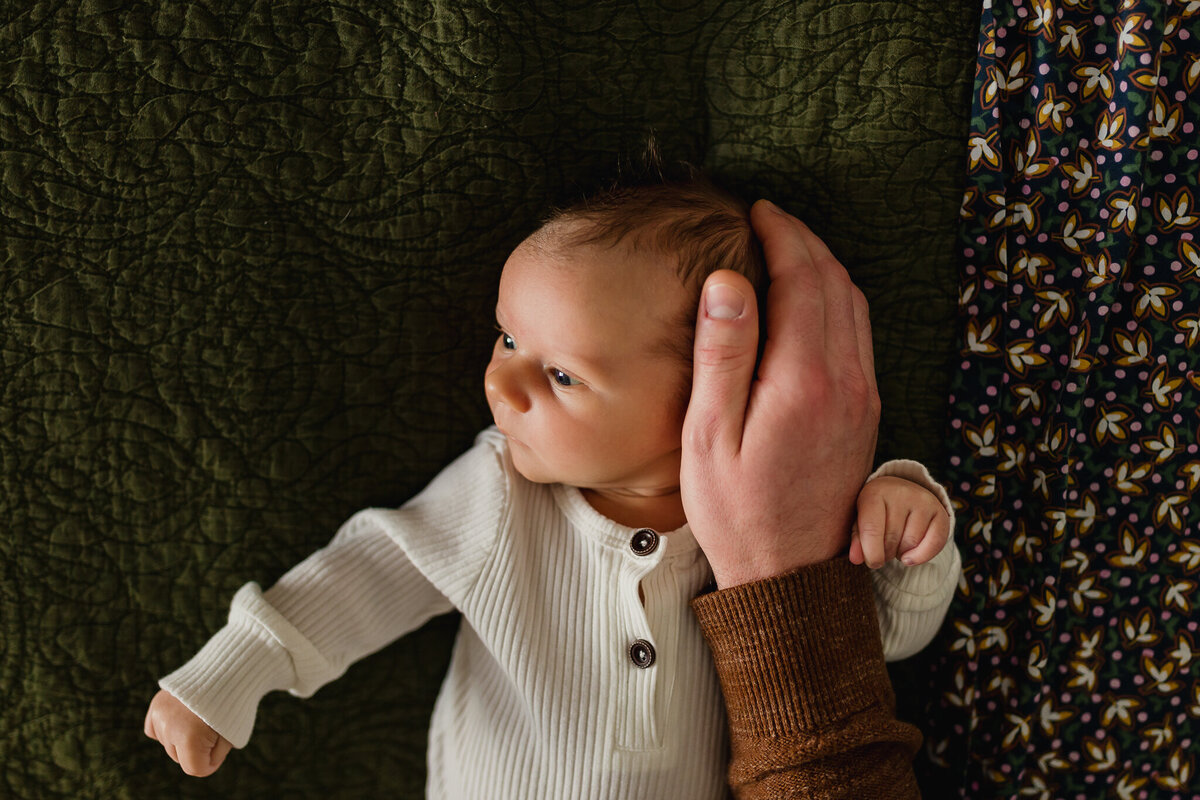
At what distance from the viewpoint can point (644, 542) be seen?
99 cm

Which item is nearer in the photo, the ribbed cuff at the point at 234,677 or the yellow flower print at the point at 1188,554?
the ribbed cuff at the point at 234,677

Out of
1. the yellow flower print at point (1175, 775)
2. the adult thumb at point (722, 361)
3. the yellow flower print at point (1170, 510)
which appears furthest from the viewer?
the yellow flower print at point (1175, 775)

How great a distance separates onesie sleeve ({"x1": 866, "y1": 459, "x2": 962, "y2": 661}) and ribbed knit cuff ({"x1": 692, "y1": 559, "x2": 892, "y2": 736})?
3.1 inches

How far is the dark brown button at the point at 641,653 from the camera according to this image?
3.13ft

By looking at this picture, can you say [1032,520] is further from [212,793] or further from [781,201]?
[212,793]

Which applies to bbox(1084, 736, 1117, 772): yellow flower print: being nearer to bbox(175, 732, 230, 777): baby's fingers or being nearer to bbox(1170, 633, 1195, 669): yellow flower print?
bbox(1170, 633, 1195, 669): yellow flower print

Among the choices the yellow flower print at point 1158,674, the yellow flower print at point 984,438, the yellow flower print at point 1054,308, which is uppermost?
the yellow flower print at point 1054,308

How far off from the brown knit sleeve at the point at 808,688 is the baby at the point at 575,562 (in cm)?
7

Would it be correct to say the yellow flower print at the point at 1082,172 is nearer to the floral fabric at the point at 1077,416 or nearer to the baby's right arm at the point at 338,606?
the floral fabric at the point at 1077,416

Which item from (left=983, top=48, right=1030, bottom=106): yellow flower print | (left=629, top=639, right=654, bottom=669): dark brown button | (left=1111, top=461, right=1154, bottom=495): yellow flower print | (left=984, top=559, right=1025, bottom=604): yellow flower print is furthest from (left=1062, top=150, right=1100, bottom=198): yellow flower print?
(left=629, top=639, right=654, bottom=669): dark brown button

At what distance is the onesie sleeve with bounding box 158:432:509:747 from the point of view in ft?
3.19

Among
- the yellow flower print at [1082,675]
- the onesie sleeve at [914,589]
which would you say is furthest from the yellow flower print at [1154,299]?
the yellow flower print at [1082,675]

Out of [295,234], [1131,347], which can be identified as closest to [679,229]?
[295,234]

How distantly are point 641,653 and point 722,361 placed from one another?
0.33 meters
